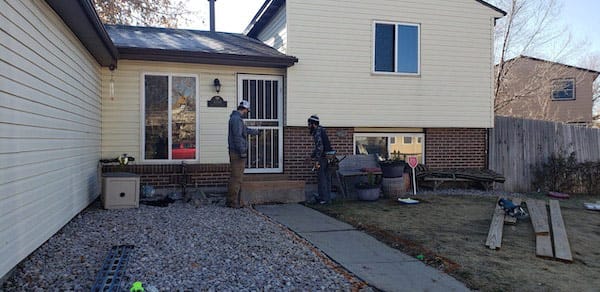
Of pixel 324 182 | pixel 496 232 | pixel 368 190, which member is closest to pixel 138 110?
pixel 324 182

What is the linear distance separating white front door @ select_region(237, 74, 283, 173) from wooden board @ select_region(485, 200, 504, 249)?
4.77 meters

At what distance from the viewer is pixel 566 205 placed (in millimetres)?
9859

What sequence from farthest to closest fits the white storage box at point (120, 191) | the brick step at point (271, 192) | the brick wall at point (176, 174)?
the brick wall at point (176, 174)
the brick step at point (271, 192)
the white storage box at point (120, 191)

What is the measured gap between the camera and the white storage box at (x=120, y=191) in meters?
7.66

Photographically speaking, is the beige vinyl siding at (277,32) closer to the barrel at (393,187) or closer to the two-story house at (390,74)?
the two-story house at (390,74)

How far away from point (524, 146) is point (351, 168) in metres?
5.14

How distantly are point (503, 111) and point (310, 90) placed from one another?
1510 centimetres

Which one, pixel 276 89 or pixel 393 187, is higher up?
pixel 276 89

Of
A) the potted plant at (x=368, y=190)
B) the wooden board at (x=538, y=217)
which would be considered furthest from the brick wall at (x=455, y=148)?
the wooden board at (x=538, y=217)

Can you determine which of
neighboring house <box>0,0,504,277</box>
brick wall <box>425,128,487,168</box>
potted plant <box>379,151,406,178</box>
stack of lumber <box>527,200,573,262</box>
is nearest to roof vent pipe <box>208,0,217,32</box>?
neighboring house <box>0,0,504,277</box>

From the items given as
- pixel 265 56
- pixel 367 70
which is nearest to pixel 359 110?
pixel 367 70

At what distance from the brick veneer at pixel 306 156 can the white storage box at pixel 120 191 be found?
118 centimetres

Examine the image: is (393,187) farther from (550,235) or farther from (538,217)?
(550,235)

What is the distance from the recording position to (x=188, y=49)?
905 cm
